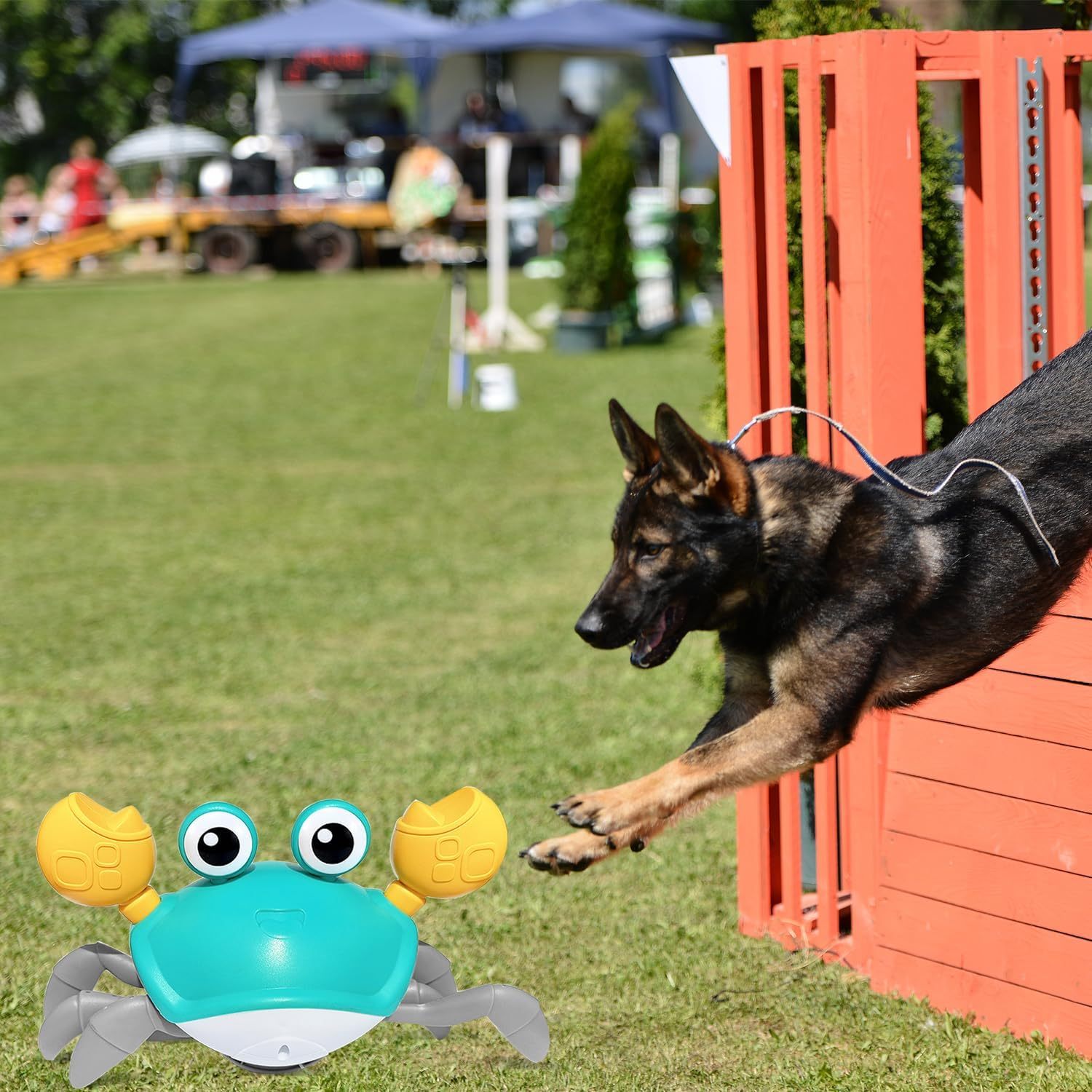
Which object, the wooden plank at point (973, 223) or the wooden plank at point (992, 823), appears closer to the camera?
the wooden plank at point (992, 823)

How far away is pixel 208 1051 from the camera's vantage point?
3996 millimetres

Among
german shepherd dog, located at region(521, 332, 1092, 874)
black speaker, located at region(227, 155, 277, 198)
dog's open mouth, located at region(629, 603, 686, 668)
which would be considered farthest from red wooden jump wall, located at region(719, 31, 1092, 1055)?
black speaker, located at region(227, 155, 277, 198)

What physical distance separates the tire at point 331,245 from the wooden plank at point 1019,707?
2689 cm

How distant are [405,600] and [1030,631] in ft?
18.6

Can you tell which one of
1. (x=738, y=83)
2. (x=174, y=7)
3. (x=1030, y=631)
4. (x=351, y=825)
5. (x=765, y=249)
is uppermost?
(x=174, y=7)

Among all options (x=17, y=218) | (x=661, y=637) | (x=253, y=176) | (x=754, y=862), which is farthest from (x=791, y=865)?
(x=17, y=218)

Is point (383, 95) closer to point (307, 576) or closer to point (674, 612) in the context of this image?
point (307, 576)

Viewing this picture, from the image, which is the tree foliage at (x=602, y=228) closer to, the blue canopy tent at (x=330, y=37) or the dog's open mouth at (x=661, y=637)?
the blue canopy tent at (x=330, y=37)

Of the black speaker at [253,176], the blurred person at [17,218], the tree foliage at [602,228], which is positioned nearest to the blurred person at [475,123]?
the black speaker at [253,176]

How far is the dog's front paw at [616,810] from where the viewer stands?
3.18 metres

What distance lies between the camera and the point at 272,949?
3234 mm

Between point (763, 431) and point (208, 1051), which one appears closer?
point (208, 1051)

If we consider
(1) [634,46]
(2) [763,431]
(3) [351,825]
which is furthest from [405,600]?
(1) [634,46]

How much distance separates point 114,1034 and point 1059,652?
2401mm
